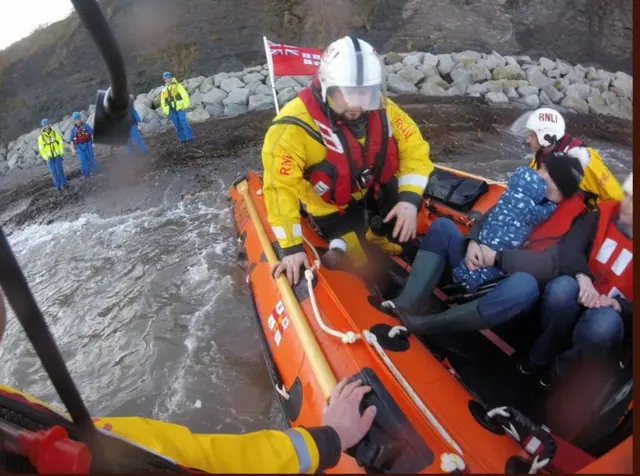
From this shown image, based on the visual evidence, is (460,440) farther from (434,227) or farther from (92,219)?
(92,219)

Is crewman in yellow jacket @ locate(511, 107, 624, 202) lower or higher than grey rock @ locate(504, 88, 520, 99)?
higher

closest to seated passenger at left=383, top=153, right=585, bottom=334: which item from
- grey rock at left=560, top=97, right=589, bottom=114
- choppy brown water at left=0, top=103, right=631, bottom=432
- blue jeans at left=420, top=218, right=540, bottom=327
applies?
blue jeans at left=420, top=218, right=540, bottom=327

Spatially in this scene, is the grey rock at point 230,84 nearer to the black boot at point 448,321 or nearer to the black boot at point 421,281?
the black boot at point 421,281

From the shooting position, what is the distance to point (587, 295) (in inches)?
72.8

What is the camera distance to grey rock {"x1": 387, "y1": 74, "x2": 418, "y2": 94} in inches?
392

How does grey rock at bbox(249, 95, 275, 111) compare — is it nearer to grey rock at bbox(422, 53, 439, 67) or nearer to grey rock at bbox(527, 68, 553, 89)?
grey rock at bbox(422, 53, 439, 67)

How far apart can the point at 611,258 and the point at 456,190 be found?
1.77 metres

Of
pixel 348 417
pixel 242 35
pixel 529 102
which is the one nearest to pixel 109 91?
pixel 348 417

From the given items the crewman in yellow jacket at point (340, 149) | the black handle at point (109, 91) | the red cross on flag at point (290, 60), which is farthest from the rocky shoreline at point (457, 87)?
the black handle at point (109, 91)

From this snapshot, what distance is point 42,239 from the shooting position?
627 centimetres

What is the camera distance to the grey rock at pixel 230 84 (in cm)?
1108

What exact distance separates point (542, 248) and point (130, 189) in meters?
6.49

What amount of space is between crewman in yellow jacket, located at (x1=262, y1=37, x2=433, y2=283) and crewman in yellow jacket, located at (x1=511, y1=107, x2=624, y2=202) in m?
0.61

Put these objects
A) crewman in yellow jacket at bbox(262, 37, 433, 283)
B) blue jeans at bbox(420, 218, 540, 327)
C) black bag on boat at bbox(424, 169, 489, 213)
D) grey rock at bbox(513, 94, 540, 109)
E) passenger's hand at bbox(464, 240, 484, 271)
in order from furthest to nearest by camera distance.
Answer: grey rock at bbox(513, 94, 540, 109)
black bag on boat at bbox(424, 169, 489, 213)
crewman in yellow jacket at bbox(262, 37, 433, 283)
passenger's hand at bbox(464, 240, 484, 271)
blue jeans at bbox(420, 218, 540, 327)
